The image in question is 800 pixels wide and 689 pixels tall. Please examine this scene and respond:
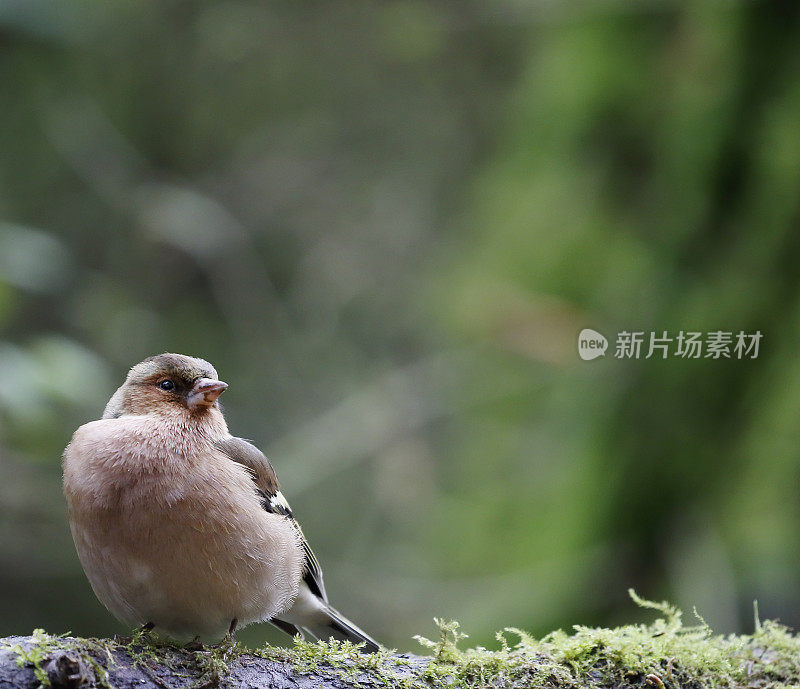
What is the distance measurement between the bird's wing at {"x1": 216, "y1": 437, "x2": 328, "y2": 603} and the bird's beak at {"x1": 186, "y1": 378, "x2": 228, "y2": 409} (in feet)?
0.53


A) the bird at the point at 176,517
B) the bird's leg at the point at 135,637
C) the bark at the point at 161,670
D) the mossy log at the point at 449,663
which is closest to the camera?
the bark at the point at 161,670

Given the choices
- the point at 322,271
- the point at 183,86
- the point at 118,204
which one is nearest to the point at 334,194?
the point at 322,271

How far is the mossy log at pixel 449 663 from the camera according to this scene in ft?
7.96

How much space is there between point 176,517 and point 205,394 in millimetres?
582

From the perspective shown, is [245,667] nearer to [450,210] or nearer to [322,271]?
[322,271]

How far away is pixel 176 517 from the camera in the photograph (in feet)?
9.69

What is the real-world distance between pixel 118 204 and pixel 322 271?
7.41ft

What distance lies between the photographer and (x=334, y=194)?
30.5ft
